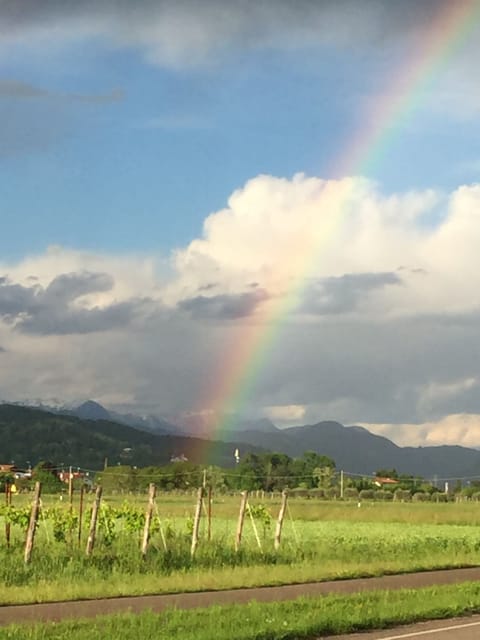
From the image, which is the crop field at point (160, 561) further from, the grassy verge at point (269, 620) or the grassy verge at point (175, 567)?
the grassy verge at point (269, 620)

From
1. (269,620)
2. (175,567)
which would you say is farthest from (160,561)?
(269,620)

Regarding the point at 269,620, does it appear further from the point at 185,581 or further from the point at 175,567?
the point at 175,567

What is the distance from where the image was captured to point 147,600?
22.8 m

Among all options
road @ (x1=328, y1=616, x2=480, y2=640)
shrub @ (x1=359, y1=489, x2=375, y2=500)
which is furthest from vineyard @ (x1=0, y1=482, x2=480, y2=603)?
shrub @ (x1=359, y1=489, x2=375, y2=500)

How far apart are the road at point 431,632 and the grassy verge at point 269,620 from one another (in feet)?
1.58

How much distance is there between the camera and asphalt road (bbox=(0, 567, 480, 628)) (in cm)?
2028

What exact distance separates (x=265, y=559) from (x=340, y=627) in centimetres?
1443

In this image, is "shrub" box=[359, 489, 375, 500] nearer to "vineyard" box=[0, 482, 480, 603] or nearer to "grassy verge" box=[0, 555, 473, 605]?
"vineyard" box=[0, 482, 480, 603]

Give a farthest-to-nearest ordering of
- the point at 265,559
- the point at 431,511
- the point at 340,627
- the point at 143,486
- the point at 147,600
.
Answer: the point at 143,486 → the point at 431,511 → the point at 265,559 → the point at 147,600 → the point at 340,627

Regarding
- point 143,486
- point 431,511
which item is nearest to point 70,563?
point 431,511

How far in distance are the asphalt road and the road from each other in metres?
0.15

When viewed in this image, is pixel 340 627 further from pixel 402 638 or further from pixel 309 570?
pixel 309 570

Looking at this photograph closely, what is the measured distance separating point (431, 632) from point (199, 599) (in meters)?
6.20

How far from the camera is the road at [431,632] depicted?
58.2 ft
